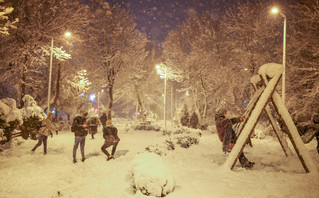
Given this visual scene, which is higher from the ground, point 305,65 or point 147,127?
point 305,65

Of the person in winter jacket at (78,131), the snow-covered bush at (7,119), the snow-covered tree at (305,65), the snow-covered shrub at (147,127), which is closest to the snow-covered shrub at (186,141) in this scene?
the person in winter jacket at (78,131)

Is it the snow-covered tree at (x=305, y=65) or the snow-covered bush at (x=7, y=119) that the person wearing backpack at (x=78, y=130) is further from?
the snow-covered tree at (x=305, y=65)

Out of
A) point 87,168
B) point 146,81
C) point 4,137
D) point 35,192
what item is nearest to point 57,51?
point 4,137

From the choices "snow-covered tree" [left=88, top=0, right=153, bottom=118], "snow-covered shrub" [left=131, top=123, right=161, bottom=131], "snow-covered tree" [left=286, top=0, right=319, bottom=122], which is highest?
"snow-covered tree" [left=88, top=0, right=153, bottom=118]

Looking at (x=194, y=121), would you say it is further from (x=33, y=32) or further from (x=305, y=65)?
(x=33, y=32)

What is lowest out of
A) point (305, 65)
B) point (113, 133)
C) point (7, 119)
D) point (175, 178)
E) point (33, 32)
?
point (175, 178)

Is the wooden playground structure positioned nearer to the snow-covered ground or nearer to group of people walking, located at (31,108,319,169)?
the snow-covered ground

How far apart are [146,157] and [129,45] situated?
2127cm

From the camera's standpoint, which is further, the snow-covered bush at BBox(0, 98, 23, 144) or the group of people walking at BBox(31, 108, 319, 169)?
the snow-covered bush at BBox(0, 98, 23, 144)

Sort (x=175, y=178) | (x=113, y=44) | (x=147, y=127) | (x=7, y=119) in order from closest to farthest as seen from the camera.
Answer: (x=175, y=178), (x=7, y=119), (x=147, y=127), (x=113, y=44)

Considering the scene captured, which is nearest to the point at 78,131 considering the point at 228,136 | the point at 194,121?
the point at 228,136

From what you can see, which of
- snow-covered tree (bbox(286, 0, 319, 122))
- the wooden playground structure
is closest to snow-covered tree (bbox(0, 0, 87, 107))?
the wooden playground structure

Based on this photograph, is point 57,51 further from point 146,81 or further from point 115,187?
point 146,81

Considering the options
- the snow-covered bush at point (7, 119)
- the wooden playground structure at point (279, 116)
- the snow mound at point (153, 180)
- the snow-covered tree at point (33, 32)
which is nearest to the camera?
the snow mound at point (153, 180)
